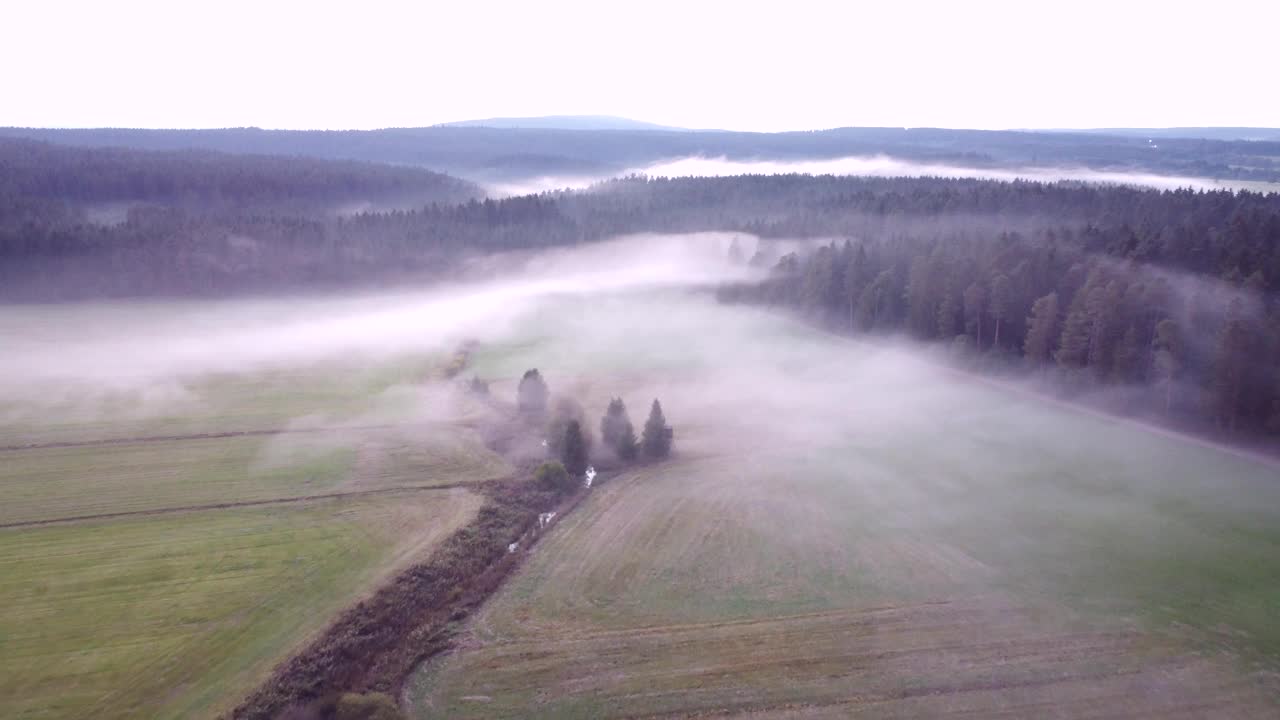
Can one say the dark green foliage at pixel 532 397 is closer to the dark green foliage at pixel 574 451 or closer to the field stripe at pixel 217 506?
the dark green foliage at pixel 574 451

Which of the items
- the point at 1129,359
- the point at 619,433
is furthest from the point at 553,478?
the point at 1129,359

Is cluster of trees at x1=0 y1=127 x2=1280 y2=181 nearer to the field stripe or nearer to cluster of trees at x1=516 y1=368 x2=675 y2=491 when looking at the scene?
cluster of trees at x1=516 y1=368 x2=675 y2=491

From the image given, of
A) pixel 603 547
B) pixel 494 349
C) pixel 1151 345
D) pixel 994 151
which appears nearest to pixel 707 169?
pixel 994 151

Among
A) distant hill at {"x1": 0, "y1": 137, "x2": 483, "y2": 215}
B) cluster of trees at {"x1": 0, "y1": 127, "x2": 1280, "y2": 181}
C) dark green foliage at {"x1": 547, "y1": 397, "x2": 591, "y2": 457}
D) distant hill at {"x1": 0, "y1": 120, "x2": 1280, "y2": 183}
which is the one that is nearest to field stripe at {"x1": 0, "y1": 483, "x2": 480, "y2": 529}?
dark green foliage at {"x1": 547, "y1": 397, "x2": 591, "y2": 457}

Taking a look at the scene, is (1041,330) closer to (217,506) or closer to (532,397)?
(532,397)

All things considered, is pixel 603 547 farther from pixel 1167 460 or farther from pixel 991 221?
pixel 991 221

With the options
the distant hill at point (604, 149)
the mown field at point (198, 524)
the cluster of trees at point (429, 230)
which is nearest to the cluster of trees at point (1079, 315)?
the cluster of trees at point (429, 230)
